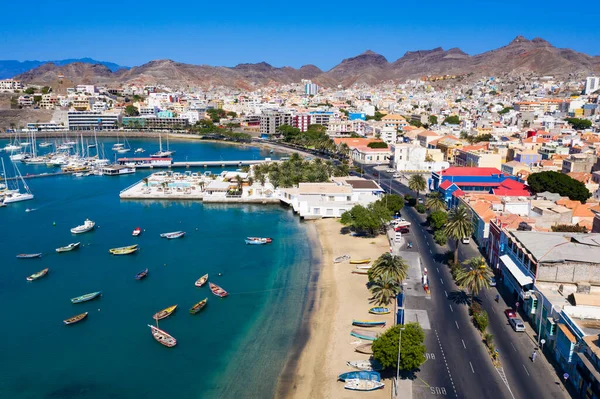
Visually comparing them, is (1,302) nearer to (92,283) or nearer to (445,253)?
(92,283)

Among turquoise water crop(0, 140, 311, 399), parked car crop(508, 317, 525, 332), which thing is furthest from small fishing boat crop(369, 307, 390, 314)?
parked car crop(508, 317, 525, 332)

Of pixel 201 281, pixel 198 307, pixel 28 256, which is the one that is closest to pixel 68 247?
pixel 28 256

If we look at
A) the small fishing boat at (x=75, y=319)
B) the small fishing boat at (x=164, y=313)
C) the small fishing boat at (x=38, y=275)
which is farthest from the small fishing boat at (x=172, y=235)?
the small fishing boat at (x=75, y=319)

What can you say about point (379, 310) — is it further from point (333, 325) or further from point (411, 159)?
point (411, 159)

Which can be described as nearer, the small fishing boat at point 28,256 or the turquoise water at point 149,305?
the turquoise water at point 149,305

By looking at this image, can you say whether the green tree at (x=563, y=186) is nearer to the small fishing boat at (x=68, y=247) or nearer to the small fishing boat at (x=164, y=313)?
the small fishing boat at (x=164, y=313)

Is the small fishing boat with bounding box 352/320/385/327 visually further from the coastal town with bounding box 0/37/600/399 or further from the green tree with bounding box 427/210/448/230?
the green tree with bounding box 427/210/448/230
